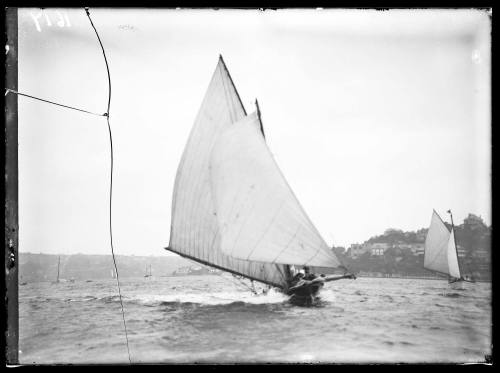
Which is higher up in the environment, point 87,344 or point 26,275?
point 26,275

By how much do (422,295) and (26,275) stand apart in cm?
397

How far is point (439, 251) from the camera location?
377 centimetres

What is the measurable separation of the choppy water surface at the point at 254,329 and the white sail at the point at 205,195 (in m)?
0.90

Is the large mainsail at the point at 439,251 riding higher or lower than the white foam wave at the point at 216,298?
higher

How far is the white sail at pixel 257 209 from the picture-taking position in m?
3.78

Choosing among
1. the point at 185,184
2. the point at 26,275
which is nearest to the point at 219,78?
the point at 185,184

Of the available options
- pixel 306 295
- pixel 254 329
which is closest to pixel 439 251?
pixel 306 295

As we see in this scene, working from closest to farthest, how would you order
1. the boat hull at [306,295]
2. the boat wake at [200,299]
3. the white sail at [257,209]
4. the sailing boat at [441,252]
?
the sailing boat at [441,252] < the boat wake at [200,299] < the white sail at [257,209] < the boat hull at [306,295]

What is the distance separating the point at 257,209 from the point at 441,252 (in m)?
2.07

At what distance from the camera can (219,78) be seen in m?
3.59

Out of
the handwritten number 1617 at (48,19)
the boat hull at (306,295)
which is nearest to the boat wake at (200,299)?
the boat hull at (306,295)

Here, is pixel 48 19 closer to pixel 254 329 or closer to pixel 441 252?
pixel 254 329

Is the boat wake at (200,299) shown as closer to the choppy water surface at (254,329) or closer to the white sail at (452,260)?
the choppy water surface at (254,329)
